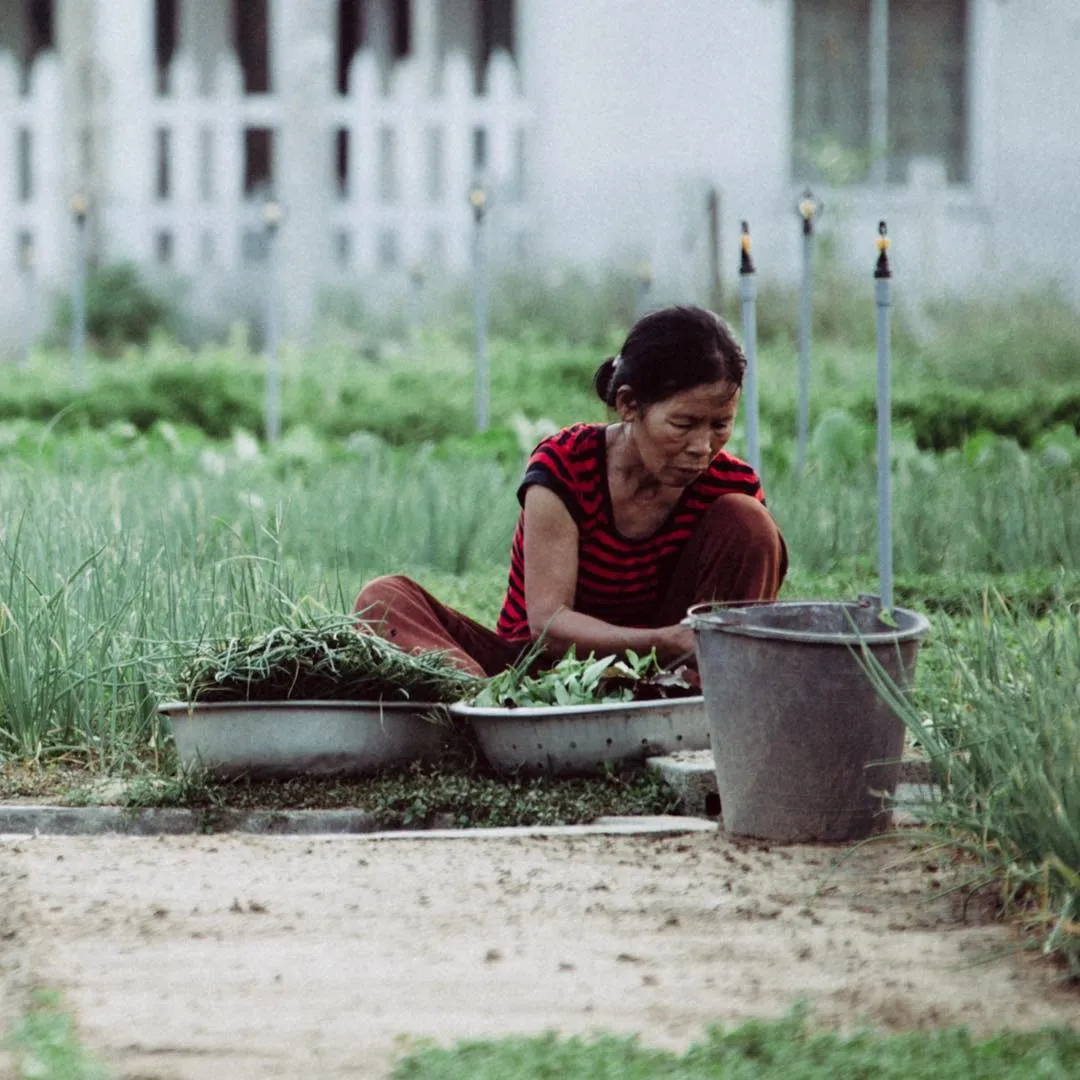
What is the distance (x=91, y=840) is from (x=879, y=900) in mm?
1418

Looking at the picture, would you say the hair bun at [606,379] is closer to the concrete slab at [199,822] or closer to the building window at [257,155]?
the concrete slab at [199,822]

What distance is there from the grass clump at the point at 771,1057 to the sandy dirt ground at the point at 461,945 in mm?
73

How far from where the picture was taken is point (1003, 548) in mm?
6586

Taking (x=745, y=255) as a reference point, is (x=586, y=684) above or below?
below

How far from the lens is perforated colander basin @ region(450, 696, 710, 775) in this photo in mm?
3922

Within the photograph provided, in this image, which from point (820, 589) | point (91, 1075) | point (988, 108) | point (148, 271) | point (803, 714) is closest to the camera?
point (91, 1075)

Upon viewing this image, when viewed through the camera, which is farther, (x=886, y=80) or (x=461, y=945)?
(x=886, y=80)

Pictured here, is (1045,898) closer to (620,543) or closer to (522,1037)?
(522,1037)

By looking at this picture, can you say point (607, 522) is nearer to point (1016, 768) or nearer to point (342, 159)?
point (1016, 768)

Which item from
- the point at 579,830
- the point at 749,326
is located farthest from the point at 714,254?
the point at 579,830

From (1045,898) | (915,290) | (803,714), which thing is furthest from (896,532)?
(915,290)

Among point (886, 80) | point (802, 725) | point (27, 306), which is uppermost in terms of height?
point (886, 80)

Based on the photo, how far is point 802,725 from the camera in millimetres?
3484

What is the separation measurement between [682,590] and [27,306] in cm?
947
